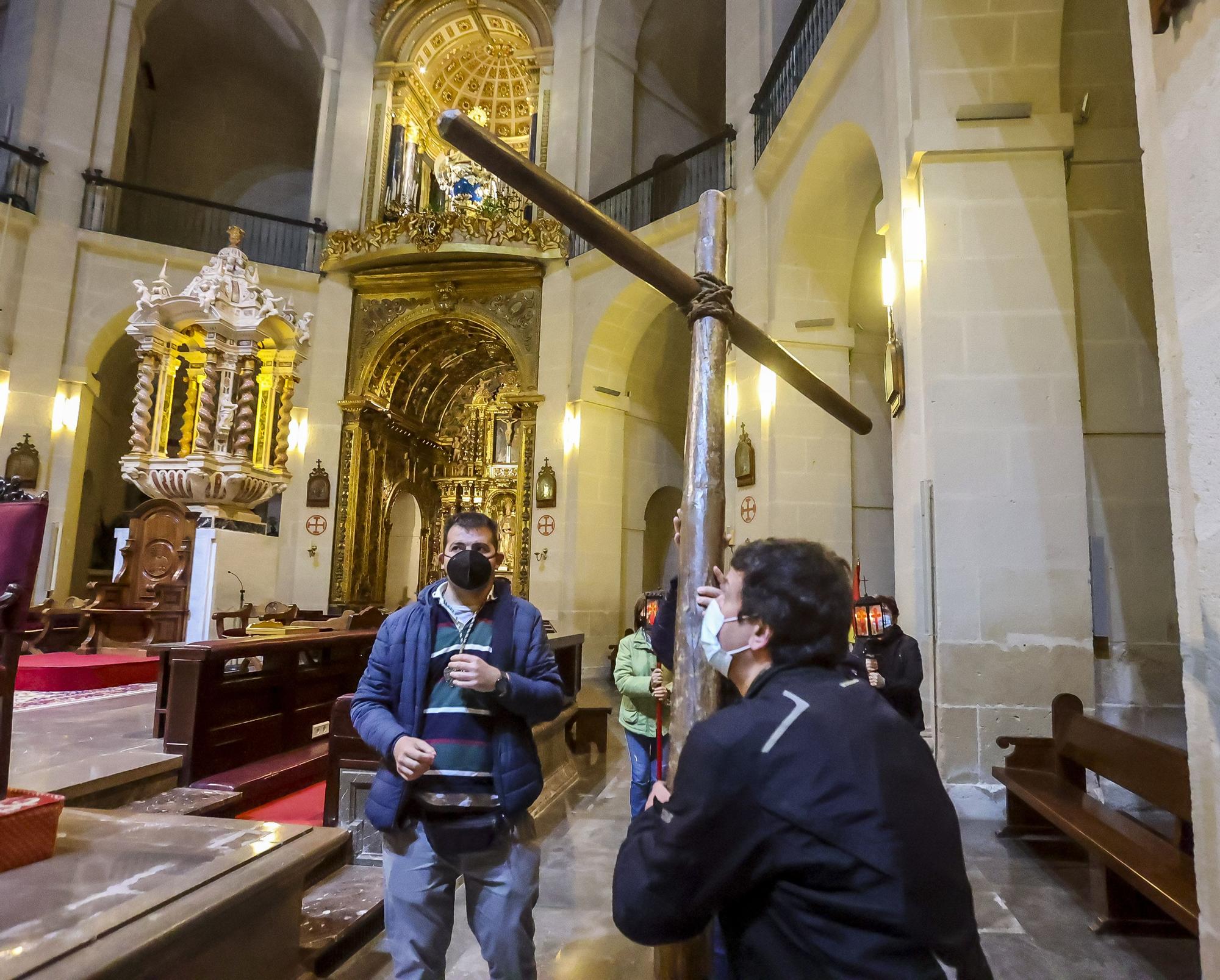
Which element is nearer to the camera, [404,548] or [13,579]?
[13,579]

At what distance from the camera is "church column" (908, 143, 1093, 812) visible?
4.44m

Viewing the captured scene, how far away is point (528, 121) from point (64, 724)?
13.7m

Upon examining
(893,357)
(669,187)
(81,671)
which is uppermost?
(669,187)

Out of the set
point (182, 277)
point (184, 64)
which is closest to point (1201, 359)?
point (182, 277)

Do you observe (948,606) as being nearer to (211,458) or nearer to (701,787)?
(701,787)

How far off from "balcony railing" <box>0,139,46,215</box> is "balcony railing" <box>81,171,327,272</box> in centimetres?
91

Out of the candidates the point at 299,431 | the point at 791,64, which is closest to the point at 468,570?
the point at 791,64

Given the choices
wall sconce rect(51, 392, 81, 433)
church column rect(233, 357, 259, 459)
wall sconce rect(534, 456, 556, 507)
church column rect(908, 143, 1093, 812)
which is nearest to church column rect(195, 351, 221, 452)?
church column rect(233, 357, 259, 459)

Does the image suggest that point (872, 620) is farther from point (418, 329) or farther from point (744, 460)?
point (418, 329)

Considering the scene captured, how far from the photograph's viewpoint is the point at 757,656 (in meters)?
1.34

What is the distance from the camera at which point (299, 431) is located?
12.3m

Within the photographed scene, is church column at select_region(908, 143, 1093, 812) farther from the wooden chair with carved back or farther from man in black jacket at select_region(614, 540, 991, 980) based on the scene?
the wooden chair with carved back

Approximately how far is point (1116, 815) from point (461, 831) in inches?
119

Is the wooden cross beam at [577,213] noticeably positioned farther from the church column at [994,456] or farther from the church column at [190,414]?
the church column at [190,414]
